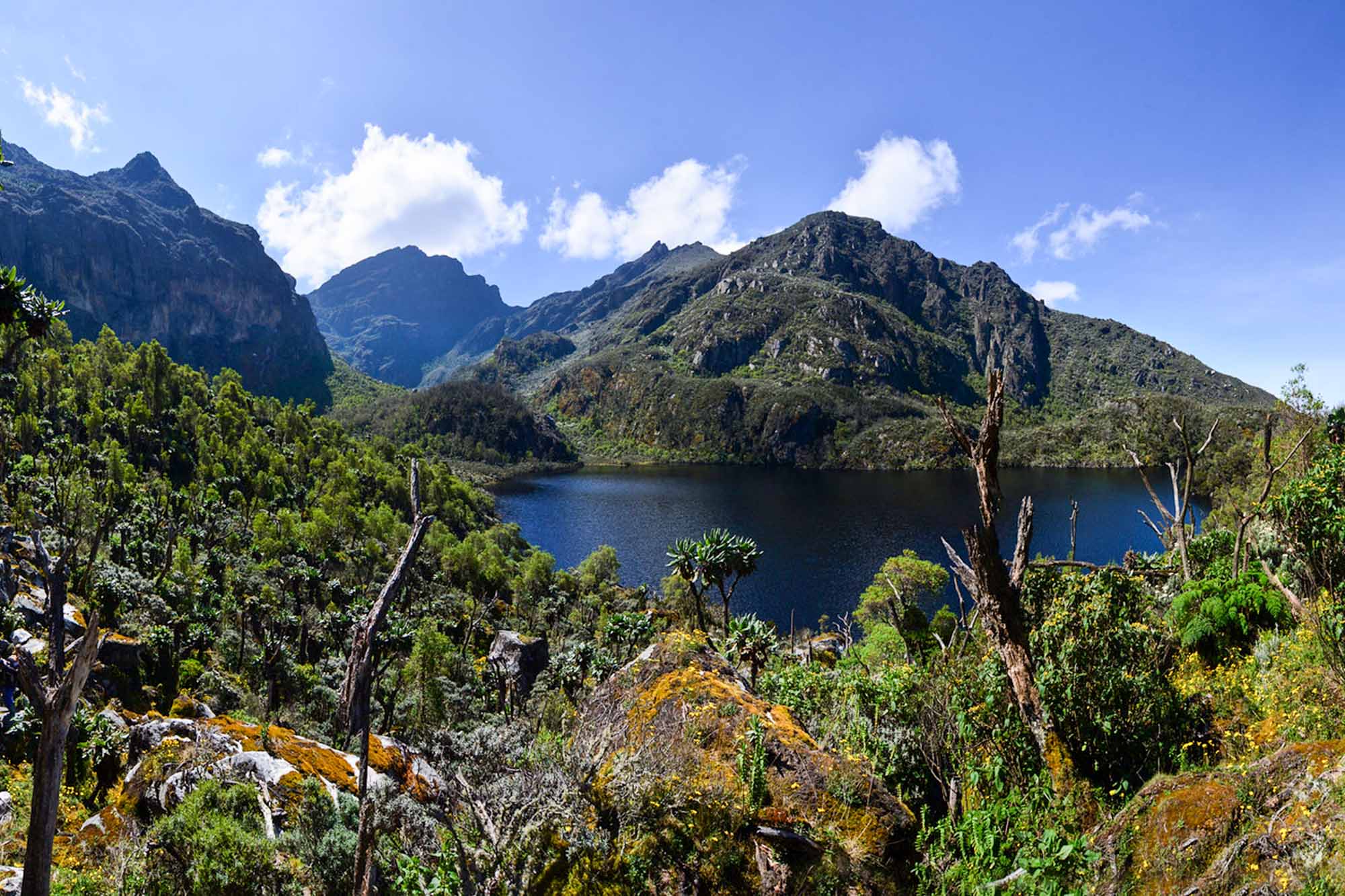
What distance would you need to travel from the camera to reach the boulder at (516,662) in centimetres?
5156

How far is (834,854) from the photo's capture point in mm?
7051

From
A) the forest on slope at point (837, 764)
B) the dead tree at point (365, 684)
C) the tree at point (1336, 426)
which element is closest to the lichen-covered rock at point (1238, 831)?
the forest on slope at point (837, 764)

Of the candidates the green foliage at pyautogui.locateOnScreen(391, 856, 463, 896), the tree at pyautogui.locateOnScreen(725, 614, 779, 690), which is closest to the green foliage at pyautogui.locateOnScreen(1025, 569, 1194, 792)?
the green foliage at pyautogui.locateOnScreen(391, 856, 463, 896)

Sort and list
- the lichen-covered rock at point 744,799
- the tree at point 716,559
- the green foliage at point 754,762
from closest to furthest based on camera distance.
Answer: the lichen-covered rock at point 744,799 < the green foliage at point 754,762 < the tree at point 716,559

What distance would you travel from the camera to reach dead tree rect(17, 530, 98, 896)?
7473 millimetres

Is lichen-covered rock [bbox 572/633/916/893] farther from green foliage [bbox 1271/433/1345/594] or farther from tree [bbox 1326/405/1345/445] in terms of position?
tree [bbox 1326/405/1345/445]

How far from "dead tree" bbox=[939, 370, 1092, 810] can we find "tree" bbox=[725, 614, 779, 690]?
1941 centimetres

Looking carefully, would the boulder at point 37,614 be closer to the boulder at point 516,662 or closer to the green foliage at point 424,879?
the boulder at point 516,662

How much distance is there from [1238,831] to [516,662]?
53070 mm

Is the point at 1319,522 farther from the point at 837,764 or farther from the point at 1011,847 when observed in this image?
the point at 837,764

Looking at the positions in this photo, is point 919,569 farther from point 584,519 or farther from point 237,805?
point 584,519

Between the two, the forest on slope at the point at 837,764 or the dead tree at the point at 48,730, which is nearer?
the forest on slope at the point at 837,764

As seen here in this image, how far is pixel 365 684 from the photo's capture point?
315 inches

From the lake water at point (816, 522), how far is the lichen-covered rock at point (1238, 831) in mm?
52361
